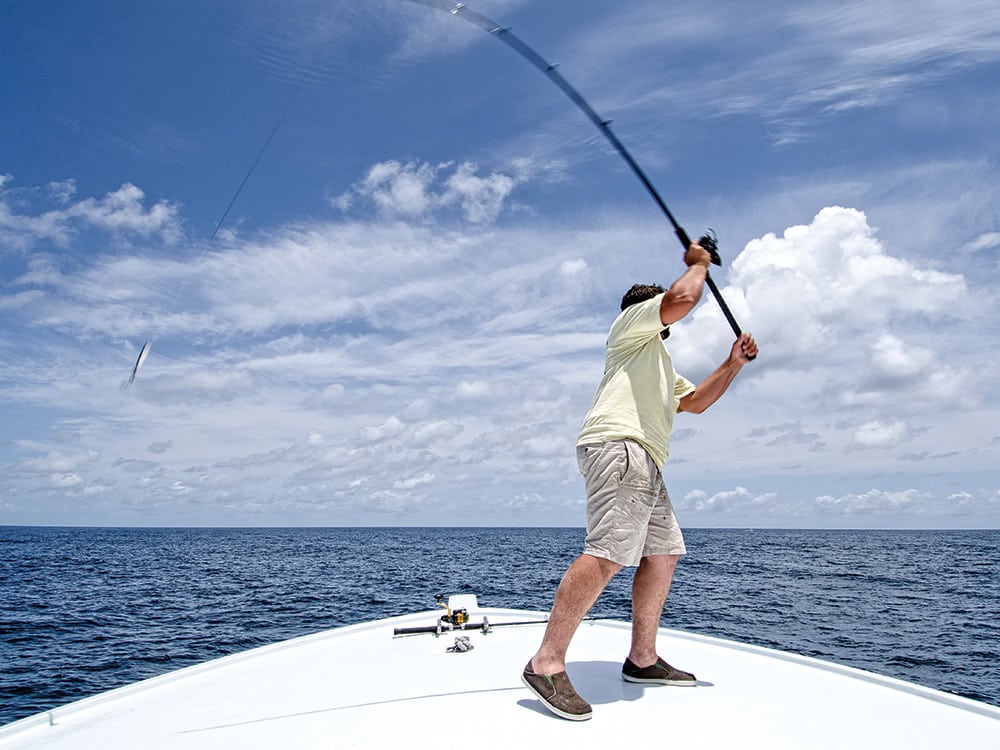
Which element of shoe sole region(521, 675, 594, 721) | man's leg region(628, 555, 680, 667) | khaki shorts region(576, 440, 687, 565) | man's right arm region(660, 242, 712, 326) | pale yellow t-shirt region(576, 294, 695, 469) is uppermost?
man's right arm region(660, 242, 712, 326)

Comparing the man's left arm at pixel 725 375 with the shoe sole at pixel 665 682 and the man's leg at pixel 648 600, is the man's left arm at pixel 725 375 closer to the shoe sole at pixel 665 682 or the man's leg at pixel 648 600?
the man's leg at pixel 648 600

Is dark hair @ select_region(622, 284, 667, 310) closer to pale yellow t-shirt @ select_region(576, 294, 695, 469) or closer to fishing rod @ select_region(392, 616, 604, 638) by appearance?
pale yellow t-shirt @ select_region(576, 294, 695, 469)

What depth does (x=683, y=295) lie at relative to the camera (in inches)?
100

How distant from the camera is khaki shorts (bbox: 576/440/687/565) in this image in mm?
2613

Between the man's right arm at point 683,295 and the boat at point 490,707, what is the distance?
1.47 meters

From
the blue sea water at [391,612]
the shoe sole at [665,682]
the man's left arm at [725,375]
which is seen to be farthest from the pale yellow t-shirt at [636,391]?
the blue sea water at [391,612]

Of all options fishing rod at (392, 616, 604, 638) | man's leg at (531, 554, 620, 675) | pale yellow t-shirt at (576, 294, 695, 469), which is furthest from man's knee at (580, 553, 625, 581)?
fishing rod at (392, 616, 604, 638)

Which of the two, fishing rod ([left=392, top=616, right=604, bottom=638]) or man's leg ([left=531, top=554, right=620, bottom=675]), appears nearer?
man's leg ([left=531, top=554, right=620, bottom=675])

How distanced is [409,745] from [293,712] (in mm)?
662

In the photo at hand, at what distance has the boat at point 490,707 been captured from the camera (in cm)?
226

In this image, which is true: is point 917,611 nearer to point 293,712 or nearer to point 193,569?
point 293,712

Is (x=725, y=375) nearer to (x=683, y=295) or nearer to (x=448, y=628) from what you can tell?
(x=683, y=295)

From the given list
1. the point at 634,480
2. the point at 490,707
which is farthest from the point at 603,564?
the point at 490,707

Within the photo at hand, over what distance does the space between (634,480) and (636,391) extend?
14.9 inches
